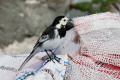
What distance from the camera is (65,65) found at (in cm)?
134

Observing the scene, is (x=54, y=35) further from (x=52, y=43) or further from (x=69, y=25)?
(x=69, y=25)

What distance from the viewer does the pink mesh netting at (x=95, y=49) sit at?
1.38m

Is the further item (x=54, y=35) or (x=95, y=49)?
(x=95, y=49)

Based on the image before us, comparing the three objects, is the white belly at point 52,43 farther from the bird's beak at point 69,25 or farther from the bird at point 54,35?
the bird's beak at point 69,25

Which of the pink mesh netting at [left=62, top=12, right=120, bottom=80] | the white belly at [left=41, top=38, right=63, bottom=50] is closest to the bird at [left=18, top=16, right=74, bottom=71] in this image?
the white belly at [left=41, top=38, right=63, bottom=50]

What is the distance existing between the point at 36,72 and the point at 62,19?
31 centimetres

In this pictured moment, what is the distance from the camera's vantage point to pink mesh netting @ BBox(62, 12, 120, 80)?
1.38 m

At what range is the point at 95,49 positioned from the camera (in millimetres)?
1428

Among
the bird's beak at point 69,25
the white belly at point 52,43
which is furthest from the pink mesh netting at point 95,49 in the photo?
the white belly at point 52,43

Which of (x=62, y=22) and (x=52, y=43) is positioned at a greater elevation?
(x=62, y=22)

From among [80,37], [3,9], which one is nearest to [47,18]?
[3,9]

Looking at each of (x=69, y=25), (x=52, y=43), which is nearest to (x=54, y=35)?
(x=52, y=43)

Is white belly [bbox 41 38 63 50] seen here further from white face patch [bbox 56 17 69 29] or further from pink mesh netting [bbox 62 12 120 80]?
pink mesh netting [bbox 62 12 120 80]

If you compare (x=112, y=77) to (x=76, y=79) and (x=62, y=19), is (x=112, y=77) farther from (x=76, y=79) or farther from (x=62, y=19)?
(x=62, y=19)
